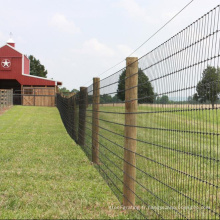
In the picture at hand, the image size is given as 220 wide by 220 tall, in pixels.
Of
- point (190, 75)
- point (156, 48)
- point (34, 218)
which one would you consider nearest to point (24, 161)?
point (34, 218)

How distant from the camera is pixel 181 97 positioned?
2932 mm

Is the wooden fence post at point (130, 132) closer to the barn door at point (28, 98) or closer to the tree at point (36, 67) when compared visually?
the barn door at point (28, 98)

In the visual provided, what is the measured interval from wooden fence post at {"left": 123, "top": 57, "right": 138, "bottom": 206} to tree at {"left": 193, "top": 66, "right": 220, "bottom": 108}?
5.64 ft

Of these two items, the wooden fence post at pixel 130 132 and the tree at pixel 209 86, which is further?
the wooden fence post at pixel 130 132

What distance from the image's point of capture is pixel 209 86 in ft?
8.43

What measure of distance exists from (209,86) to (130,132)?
2.03 meters

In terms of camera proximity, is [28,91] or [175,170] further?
[28,91]

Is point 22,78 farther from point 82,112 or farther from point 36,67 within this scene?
point 36,67

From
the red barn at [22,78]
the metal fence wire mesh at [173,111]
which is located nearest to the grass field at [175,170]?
the metal fence wire mesh at [173,111]

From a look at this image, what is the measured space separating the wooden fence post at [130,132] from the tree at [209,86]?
67.7 inches

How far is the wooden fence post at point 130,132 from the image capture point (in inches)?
175

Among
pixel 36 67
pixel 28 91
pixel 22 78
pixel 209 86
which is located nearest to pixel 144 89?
pixel 209 86

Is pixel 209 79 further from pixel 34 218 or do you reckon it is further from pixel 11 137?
pixel 11 137

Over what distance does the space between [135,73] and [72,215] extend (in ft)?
6.32
